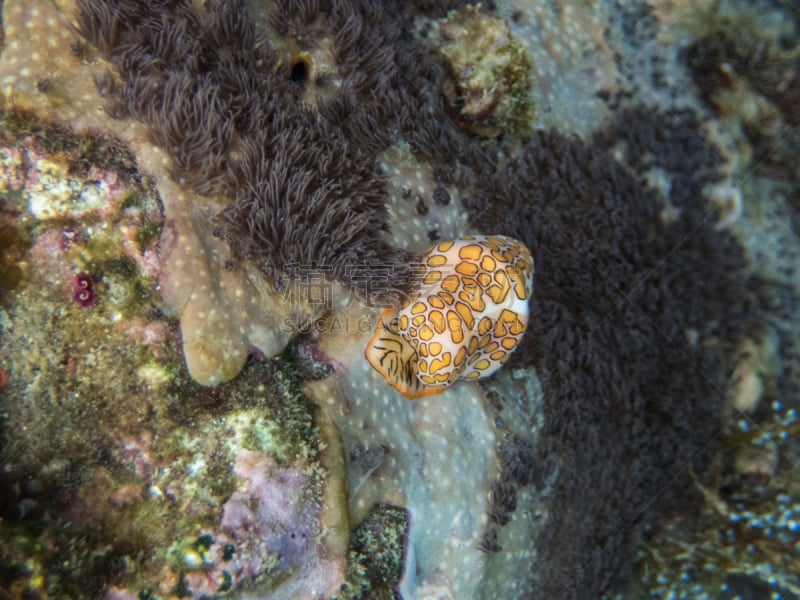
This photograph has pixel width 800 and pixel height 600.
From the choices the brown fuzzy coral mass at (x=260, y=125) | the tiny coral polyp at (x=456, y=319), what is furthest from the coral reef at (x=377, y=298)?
the tiny coral polyp at (x=456, y=319)

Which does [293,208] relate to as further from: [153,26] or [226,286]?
[153,26]

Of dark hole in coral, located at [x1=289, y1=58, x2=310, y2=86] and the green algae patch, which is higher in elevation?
the green algae patch

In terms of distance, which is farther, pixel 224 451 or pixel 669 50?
pixel 669 50

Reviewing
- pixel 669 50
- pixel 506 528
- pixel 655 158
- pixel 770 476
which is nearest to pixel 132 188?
pixel 506 528

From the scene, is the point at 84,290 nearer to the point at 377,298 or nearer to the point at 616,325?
the point at 377,298

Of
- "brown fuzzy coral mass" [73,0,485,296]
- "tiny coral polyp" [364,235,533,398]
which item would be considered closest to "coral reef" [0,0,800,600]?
"brown fuzzy coral mass" [73,0,485,296]

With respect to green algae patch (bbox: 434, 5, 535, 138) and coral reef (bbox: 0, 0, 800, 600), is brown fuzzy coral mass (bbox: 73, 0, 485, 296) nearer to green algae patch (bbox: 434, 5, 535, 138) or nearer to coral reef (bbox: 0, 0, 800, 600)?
coral reef (bbox: 0, 0, 800, 600)

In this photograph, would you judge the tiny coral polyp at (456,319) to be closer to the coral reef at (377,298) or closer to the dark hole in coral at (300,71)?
the coral reef at (377,298)
